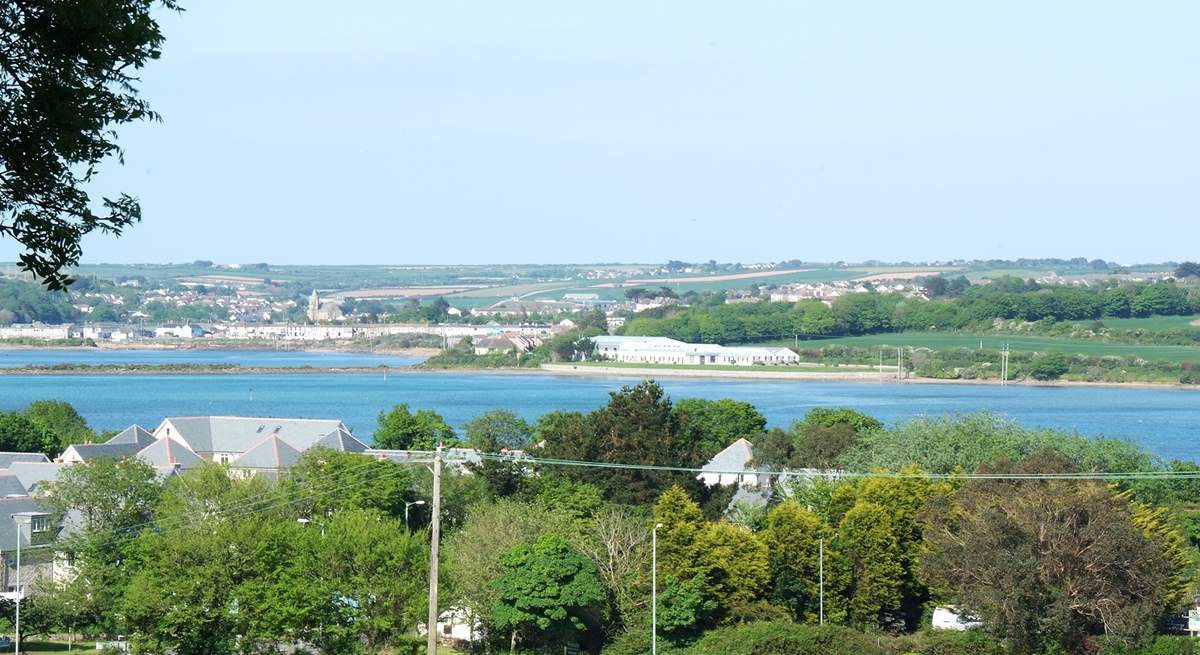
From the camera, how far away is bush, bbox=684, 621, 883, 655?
15883 millimetres

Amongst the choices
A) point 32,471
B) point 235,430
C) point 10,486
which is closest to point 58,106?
point 10,486

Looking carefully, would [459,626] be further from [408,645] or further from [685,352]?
[685,352]

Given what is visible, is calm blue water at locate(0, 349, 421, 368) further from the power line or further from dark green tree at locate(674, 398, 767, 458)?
the power line

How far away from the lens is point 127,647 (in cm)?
1535

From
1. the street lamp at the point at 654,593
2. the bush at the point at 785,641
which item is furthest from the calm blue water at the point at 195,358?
the bush at the point at 785,641

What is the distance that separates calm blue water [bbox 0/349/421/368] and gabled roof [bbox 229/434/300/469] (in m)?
70.4

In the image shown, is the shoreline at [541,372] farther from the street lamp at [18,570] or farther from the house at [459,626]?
the house at [459,626]

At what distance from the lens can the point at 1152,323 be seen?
98.9m

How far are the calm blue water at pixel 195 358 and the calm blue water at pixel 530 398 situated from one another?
13066 mm

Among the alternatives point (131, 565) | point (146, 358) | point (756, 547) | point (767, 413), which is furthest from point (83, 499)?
point (146, 358)

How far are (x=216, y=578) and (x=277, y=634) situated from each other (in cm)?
77

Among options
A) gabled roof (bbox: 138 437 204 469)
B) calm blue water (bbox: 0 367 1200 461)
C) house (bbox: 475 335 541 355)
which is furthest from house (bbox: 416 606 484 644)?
house (bbox: 475 335 541 355)

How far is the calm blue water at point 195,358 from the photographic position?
336ft

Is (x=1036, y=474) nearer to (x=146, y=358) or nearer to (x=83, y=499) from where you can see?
(x=83, y=499)
